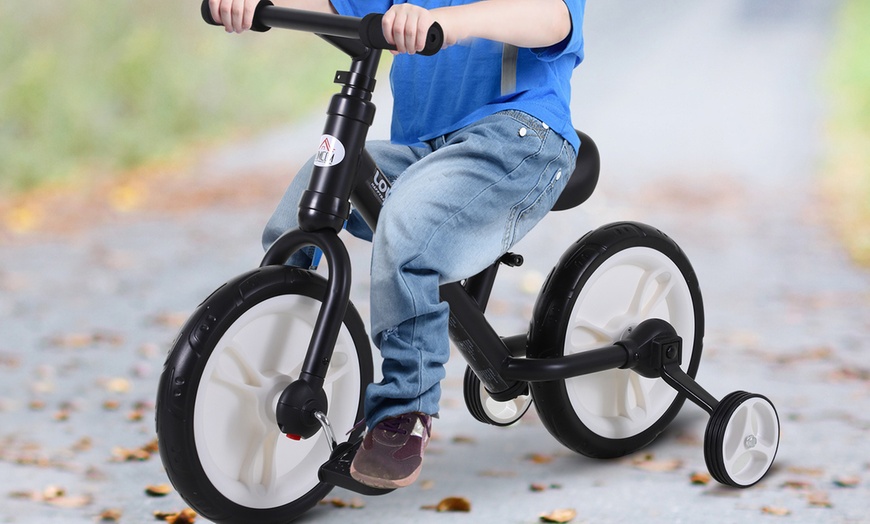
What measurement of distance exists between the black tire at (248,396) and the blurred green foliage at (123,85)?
14.1 ft

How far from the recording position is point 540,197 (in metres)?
2.24

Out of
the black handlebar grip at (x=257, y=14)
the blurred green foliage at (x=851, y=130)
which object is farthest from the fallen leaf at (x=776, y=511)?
the blurred green foliage at (x=851, y=130)

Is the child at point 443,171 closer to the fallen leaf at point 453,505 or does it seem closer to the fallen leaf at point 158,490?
the fallen leaf at point 453,505

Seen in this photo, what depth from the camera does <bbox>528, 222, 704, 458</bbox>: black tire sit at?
2553 millimetres

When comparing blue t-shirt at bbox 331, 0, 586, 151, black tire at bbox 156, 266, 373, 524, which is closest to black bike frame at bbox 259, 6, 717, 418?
black tire at bbox 156, 266, 373, 524

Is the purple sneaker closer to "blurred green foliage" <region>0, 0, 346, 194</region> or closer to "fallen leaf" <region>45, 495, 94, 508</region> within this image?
"fallen leaf" <region>45, 495, 94, 508</region>

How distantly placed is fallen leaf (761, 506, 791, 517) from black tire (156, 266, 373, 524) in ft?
3.10

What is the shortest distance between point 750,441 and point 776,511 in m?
0.20

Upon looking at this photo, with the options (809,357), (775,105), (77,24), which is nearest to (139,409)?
(809,357)

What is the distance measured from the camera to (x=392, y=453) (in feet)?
6.68

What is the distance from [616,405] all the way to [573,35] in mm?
A: 1038

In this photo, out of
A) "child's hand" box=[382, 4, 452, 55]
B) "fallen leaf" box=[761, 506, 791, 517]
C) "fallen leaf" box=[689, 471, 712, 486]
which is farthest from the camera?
"fallen leaf" box=[689, 471, 712, 486]

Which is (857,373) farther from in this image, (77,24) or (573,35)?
(77,24)

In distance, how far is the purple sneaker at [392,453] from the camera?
2.02m
